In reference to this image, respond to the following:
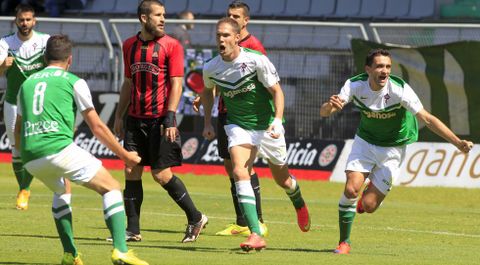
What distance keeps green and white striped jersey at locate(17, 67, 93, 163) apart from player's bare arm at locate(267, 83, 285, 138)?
2.25 metres

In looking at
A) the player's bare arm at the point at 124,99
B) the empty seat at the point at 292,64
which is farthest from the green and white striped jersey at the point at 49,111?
the empty seat at the point at 292,64

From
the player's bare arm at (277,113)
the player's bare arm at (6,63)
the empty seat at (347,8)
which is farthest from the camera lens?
the empty seat at (347,8)

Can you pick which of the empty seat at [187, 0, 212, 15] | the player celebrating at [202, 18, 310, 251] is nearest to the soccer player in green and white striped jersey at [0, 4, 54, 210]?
the player celebrating at [202, 18, 310, 251]

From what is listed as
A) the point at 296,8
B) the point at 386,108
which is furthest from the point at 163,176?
the point at 296,8

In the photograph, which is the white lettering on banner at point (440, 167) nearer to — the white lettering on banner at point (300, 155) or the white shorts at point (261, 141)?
the white lettering on banner at point (300, 155)

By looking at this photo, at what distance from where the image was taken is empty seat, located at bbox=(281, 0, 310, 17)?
96.8 ft

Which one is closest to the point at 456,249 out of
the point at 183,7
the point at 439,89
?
the point at 439,89

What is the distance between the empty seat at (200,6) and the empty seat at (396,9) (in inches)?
187

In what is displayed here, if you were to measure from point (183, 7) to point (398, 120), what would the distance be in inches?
738

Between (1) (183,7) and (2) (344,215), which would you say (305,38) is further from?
(2) (344,215)

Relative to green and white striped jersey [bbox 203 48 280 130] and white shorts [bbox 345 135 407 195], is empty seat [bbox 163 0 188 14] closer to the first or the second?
white shorts [bbox 345 135 407 195]

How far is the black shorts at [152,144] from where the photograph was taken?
12.9 metres

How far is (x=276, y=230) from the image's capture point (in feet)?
47.4

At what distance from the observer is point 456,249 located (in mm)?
12664
